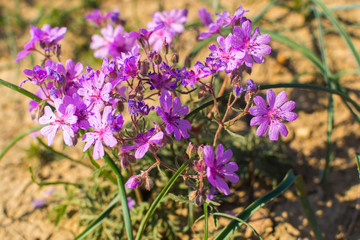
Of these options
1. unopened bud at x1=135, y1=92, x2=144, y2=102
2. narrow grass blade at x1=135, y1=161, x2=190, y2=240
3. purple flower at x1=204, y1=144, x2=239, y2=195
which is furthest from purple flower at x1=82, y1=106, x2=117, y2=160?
purple flower at x1=204, y1=144, x2=239, y2=195

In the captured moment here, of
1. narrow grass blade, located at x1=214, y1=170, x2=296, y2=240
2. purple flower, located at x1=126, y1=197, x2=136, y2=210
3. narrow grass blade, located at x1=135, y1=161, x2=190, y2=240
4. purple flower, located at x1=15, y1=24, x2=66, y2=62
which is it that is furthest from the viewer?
purple flower, located at x1=126, y1=197, x2=136, y2=210

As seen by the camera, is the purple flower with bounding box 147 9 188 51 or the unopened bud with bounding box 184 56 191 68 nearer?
the unopened bud with bounding box 184 56 191 68

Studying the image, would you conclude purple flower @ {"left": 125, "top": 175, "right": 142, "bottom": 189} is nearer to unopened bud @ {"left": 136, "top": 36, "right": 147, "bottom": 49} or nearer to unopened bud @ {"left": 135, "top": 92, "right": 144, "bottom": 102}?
unopened bud @ {"left": 135, "top": 92, "right": 144, "bottom": 102}

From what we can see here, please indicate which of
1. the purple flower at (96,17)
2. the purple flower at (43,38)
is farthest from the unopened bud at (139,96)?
the purple flower at (96,17)

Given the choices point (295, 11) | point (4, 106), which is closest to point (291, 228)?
point (295, 11)

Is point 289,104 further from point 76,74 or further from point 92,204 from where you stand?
point 92,204

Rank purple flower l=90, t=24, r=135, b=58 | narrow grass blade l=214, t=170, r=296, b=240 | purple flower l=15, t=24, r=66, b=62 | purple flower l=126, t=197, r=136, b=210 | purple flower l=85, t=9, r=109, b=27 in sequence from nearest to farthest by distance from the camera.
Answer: narrow grass blade l=214, t=170, r=296, b=240
purple flower l=15, t=24, r=66, b=62
purple flower l=90, t=24, r=135, b=58
purple flower l=126, t=197, r=136, b=210
purple flower l=85, t=9, r=109, b=27

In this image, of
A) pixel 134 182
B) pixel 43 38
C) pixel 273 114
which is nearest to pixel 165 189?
pixel 134 182
